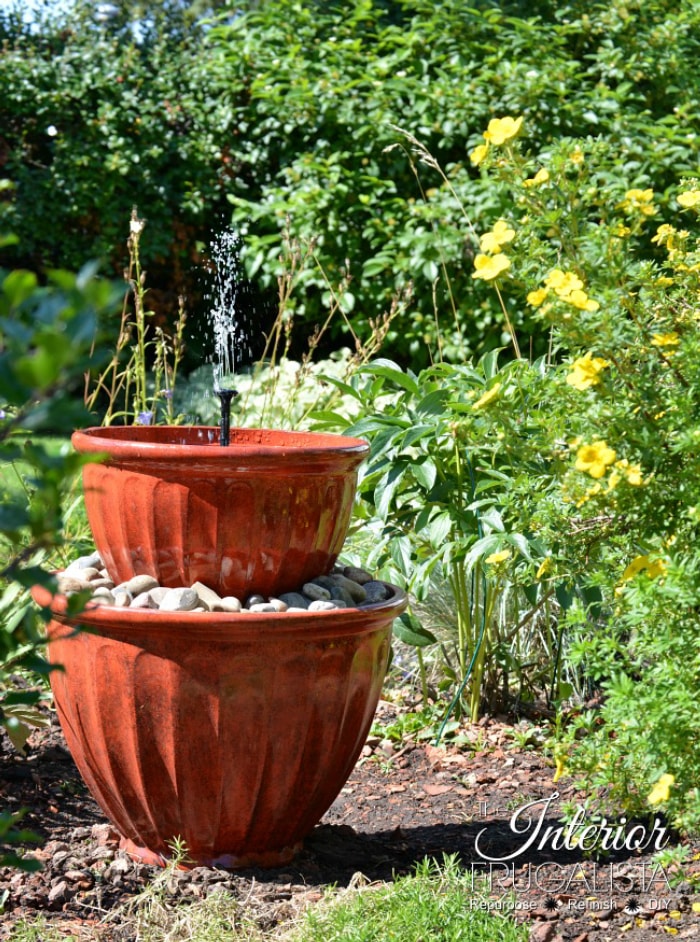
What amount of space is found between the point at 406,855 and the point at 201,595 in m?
0.82

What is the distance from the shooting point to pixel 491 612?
3.12 m

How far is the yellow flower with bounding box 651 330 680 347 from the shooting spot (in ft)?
6.53

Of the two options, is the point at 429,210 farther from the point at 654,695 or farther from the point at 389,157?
the point at 654,695

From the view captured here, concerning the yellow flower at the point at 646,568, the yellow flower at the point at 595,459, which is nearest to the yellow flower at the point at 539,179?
the yellow flower at the point at 595,459

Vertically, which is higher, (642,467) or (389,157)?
(389,157)

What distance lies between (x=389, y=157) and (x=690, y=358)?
14.7ft

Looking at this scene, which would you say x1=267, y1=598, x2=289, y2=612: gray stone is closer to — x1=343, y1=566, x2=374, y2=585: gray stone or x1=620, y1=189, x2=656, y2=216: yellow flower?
x1=343, y1=566, x2=374, y2=585: gray stone

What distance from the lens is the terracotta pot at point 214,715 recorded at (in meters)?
2.07

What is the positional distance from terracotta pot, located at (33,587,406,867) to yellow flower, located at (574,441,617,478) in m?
0.64

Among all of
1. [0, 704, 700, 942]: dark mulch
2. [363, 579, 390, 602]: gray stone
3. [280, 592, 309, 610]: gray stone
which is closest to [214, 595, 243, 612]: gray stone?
[280, 592, 309, 610]: gray stone

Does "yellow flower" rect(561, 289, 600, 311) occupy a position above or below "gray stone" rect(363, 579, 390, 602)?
above

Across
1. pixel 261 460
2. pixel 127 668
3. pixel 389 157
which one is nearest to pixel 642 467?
pixel 261 460

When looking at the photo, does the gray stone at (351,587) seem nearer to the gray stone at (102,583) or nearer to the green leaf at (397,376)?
the gray stone at (102,583)

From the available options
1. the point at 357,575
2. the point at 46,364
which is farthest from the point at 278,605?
the point at 46,364
